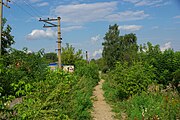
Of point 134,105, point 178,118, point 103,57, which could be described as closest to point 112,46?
point 103,57

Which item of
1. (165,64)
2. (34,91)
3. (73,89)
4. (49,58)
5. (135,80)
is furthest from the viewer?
(165,64)

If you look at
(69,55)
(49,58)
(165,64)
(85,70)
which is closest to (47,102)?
(49,58)

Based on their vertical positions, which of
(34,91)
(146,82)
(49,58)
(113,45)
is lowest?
(146,82)

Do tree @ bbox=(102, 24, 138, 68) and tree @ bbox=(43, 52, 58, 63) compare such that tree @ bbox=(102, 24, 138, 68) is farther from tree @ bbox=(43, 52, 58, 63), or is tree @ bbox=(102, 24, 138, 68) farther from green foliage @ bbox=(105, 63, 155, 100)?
green foliage @ bbox=(105, 63, 155, 100)

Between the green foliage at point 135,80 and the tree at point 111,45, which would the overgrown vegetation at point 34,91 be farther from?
the tree at point 111,45

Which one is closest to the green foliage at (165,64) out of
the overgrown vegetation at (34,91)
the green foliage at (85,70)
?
the overgrown vegetation at (34,91)

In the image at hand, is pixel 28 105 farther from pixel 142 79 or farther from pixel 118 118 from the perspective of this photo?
pixel 142 79

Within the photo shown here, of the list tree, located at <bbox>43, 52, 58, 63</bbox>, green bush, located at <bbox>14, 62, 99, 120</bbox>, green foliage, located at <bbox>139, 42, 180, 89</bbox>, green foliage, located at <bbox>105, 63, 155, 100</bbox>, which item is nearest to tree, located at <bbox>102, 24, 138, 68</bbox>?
tree, located at <bbox>43, 52, 58, 63</bbox>

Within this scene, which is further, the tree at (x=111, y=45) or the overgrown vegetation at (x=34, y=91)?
the tree at (x=111, y=45)

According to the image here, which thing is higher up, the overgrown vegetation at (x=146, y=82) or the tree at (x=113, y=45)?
the tree at (x=113, y=45)

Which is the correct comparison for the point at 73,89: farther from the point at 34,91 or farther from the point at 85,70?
the point at 85,70

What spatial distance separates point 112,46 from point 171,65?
1612 inches

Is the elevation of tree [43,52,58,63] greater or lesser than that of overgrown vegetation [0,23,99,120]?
greater

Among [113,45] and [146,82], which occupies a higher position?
[113,45]
